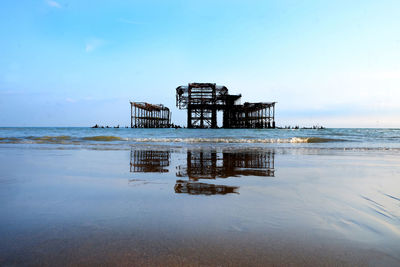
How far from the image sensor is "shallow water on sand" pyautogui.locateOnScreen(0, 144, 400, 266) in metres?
1.42

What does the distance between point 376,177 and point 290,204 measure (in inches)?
92.0

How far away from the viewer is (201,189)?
3008 mm

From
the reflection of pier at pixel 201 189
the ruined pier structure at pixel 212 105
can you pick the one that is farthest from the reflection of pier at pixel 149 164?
the ruined pier structure at pixel 212 105

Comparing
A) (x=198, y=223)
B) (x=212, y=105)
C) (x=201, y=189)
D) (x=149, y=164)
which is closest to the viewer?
(x=198, y=223)

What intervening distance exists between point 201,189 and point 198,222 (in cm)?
109

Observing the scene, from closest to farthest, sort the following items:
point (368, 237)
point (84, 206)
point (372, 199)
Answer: point (368, 237), point (84, 206), point (372, 199)

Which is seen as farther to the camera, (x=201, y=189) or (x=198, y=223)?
(x=201, y=189)

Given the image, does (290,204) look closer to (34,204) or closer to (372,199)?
(372,199)

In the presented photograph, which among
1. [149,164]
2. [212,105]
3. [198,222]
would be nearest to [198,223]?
[198,222]

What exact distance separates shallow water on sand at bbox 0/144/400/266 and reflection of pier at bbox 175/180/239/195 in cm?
1

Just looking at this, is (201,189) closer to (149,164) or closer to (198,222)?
(198,222)

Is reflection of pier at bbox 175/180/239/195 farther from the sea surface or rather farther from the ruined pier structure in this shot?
the ruined pier structure

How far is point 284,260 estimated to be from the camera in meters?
1.38

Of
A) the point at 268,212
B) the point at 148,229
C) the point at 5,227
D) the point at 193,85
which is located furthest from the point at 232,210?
the point at 193,85
